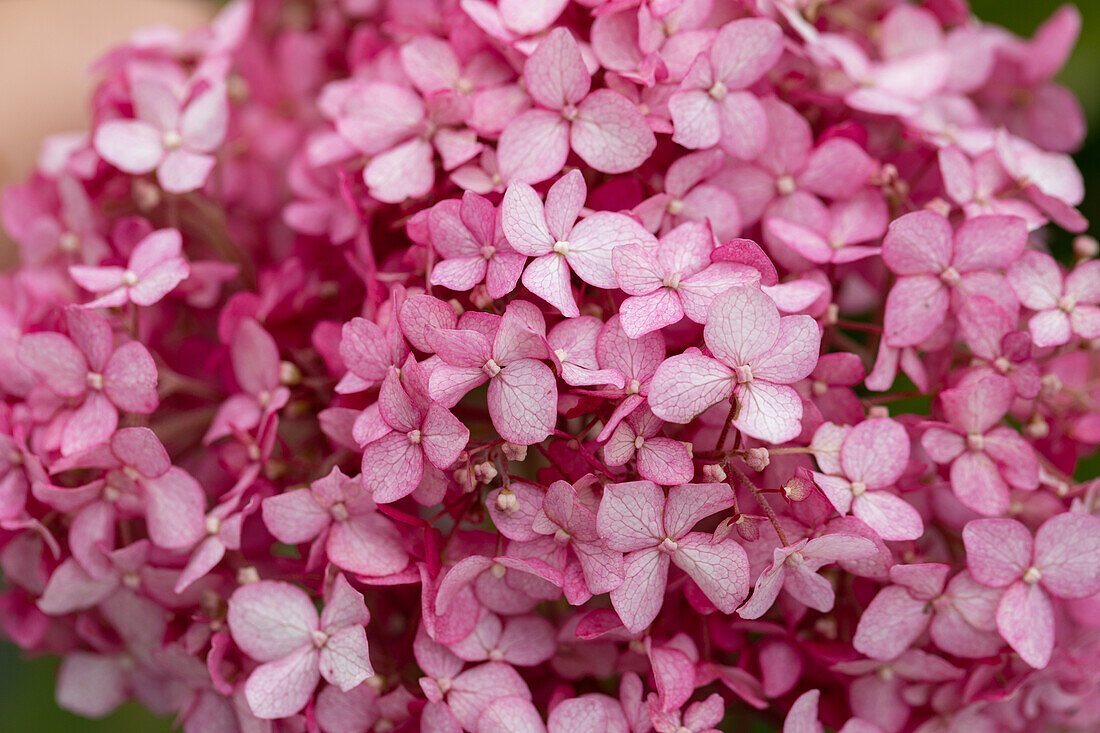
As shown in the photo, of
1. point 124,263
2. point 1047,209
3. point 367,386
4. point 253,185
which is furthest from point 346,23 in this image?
point 1047,209

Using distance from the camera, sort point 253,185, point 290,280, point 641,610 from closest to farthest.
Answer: point 641,610
point 290,280
point 253,185

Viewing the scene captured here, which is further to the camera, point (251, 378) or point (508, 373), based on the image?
point (251, 378)

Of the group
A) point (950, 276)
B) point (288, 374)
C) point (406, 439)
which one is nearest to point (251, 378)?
point (288, 374)

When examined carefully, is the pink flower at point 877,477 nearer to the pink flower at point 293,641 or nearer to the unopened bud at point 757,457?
the unopened bud at point 757,457

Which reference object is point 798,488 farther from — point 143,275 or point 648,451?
point 143,275

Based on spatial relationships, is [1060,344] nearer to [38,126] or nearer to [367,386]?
[367,386]

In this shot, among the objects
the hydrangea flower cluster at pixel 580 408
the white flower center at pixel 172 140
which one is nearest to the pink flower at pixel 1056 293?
the hydrangea flower cluster at pixel 580 408
